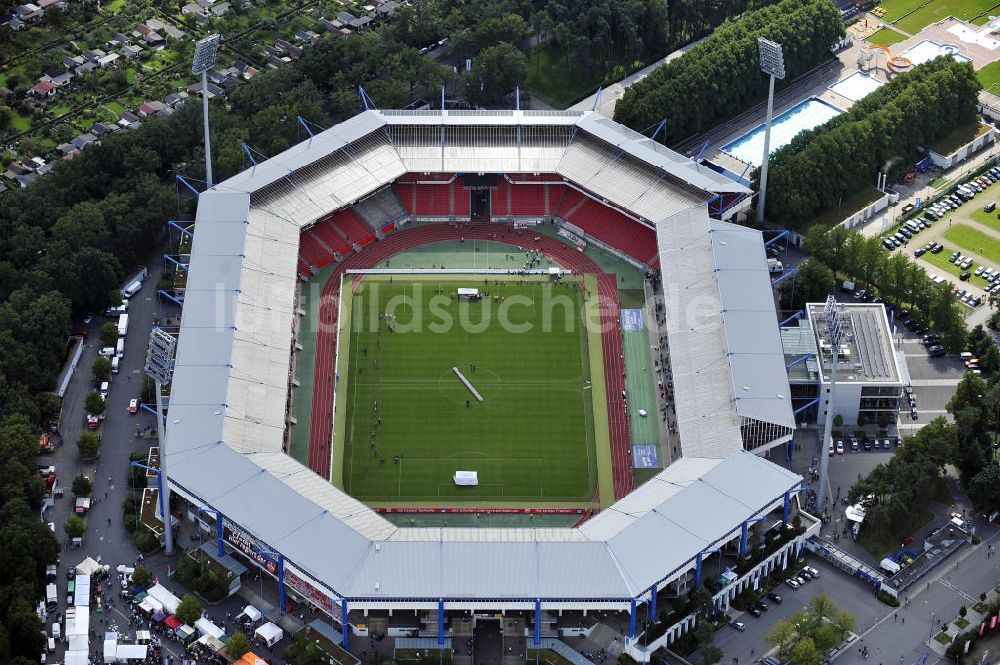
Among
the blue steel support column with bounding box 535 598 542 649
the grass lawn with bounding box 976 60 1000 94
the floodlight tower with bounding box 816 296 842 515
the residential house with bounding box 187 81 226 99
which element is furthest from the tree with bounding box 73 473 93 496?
the grass lawn with bounding box 976 60 1000 94

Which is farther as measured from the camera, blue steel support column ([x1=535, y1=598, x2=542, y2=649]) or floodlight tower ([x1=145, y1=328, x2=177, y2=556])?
floodlight tower ([x1=145, y1=328, x2=177, y2=556])

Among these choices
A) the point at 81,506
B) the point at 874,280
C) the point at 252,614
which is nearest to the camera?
the point at 252,614

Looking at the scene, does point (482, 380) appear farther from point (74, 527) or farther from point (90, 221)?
point (90, 221)

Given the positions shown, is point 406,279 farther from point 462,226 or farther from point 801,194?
point 801,194

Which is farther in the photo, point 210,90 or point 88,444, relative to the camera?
point 210,90

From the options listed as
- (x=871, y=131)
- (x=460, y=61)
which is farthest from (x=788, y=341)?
(x=460, y=61)

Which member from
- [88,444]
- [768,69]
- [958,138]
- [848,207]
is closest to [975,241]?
[848,207]

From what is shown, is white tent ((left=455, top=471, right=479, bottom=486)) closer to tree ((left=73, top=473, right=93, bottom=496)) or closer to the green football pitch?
the green football pitch
